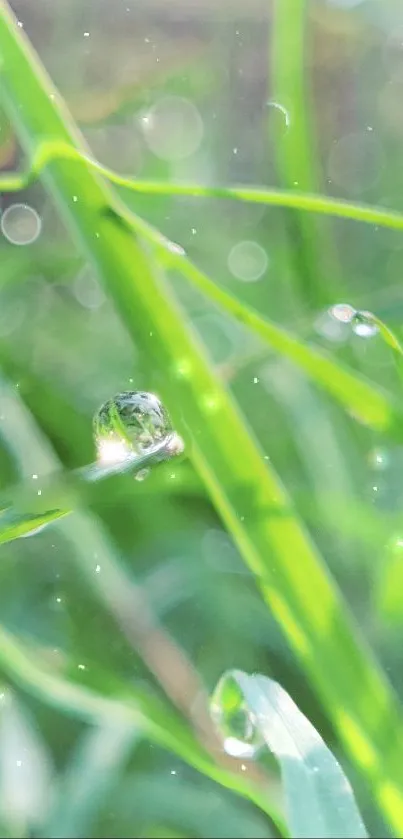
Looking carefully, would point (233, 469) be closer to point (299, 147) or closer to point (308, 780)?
A: point (308, 780)

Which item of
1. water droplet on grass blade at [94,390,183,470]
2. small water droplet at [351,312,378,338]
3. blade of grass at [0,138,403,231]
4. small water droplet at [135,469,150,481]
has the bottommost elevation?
small water droplet at [135,469,150,481]

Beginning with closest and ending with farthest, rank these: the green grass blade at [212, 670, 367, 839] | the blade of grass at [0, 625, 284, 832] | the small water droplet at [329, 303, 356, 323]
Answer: the green grass blade at [212, 670, 367, 839] → the blade of grass at [0, 625, 284, 832] → the small water droplet at [329, 303, 356, 323]

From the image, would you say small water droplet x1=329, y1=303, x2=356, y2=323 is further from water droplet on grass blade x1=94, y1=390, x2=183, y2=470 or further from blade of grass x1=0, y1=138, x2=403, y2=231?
water droplet on grass blade x1=94, y1=390, x2=183, y2=470

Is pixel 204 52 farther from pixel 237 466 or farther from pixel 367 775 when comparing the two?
pixel 367 775

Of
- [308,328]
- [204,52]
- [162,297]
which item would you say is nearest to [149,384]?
[162,297]

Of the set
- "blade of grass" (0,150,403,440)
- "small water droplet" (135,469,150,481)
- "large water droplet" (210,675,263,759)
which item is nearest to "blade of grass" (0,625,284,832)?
"large water droplet" (210,675,263,759)

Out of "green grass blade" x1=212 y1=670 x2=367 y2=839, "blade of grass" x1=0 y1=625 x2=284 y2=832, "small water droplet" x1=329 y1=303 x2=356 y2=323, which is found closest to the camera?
"green grass blade" x1=212 y1=670 x2=367 y2=839

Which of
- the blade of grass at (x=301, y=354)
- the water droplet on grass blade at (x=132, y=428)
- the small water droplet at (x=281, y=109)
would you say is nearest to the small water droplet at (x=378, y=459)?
the blade of grass at (x=301, y=354)
